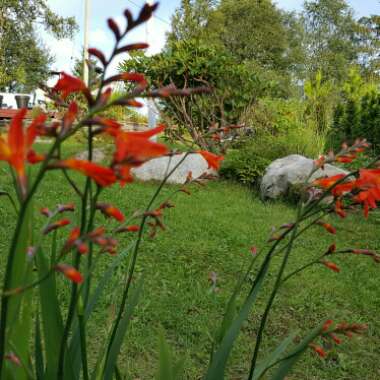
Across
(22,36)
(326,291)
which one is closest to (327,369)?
(326,291)

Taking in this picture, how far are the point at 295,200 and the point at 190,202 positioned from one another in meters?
1.41

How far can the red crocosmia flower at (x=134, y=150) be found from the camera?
0.45 m

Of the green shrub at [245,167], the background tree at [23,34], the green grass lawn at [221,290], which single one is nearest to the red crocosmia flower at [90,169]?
the green grass lawn at [221,290]

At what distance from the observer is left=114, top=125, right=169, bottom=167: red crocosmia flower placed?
0.45 meters

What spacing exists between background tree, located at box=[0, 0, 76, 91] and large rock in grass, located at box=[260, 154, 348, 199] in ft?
52.6

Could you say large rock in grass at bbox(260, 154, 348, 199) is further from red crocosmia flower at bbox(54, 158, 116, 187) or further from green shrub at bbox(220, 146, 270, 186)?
red crocosmia flower at bbox(54, 158, 116, 187)

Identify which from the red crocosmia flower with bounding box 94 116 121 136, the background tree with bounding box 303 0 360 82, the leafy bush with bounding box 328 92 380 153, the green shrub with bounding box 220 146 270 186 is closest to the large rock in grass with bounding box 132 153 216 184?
the green shrub with bounding box 220 146 270 186

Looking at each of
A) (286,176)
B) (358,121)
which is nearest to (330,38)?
(358,121)

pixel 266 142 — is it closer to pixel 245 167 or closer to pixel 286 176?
pixel 245 167

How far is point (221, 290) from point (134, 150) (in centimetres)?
277

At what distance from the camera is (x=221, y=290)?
3.14 meters

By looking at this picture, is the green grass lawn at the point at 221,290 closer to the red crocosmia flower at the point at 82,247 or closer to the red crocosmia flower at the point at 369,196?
the red crocosmia flower at the point at 369,196

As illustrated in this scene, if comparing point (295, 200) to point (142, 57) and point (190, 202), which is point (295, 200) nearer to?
point (190, 202)

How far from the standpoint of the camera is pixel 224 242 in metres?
4.12
